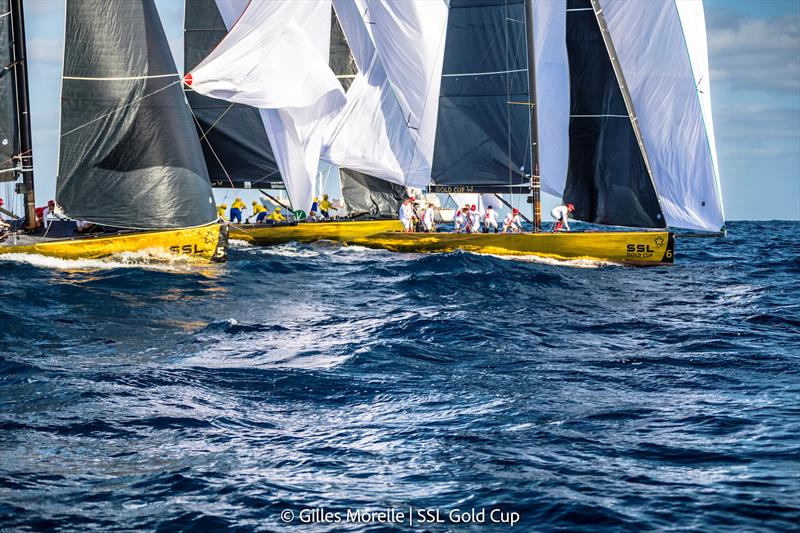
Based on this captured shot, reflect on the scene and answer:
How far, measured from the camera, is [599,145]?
29.7 meters

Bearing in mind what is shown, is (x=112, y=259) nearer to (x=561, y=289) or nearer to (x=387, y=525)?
(x=561, y=289)

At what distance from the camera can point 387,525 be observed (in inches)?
295

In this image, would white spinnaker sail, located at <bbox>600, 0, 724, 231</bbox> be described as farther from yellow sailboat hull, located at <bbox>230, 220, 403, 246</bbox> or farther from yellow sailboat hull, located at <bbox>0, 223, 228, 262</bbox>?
yellow sailboat hull, located at <bbox>0, 223, 228, 262</bbox>

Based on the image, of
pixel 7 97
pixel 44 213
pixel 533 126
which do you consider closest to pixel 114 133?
pixel 7 97

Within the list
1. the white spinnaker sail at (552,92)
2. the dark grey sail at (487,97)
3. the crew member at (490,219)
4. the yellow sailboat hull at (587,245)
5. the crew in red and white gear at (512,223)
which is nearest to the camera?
the yellow sailboat hull at (587,245)

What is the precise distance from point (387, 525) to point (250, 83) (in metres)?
27.8

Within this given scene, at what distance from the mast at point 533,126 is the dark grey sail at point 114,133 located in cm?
1138

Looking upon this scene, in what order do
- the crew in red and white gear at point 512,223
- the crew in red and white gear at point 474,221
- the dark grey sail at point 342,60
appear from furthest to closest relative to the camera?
the dark grey sail at point 342,60
the crew in red and white gear at point 474,221
the crew in red and white gear at point 512,223

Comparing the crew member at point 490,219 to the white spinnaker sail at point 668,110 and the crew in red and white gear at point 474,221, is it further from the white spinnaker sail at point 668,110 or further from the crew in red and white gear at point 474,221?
the white spinnaker sail at point 668,110

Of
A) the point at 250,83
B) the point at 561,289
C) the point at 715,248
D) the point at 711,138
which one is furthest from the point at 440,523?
the point at 715,248

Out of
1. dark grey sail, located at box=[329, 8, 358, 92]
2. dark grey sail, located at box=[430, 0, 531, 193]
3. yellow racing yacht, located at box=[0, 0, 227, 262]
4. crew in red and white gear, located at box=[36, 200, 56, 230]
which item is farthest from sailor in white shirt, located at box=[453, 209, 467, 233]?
crew in red and white gear, located at box=[36, 200, 56, 230]

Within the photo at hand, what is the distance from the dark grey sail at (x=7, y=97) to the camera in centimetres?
2731

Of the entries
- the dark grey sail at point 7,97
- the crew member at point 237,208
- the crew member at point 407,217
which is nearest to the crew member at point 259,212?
the crew member at point 237,208

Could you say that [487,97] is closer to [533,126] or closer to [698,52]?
[533,126]
